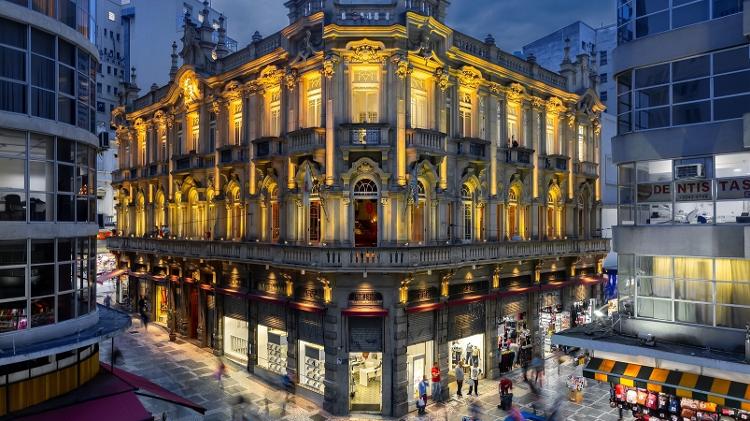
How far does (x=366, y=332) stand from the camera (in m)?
22.5

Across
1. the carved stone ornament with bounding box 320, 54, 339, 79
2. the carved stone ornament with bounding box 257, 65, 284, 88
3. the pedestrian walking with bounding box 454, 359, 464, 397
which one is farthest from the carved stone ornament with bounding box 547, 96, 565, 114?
the pedestrian walking with bounding box 454, 359, 464, 397

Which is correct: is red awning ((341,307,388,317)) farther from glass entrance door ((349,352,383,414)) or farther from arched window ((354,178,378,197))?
arched window ((354,178,378,197))

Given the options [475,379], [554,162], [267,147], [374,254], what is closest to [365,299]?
[374,254]

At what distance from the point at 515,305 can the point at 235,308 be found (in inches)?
643

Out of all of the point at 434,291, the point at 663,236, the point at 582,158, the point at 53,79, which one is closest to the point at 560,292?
the point at 582,158

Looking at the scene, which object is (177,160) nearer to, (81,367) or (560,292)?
(81,367)

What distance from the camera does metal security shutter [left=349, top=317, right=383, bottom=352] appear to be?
22.5 meters

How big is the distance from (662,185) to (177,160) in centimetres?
2924

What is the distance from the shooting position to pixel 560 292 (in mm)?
33281

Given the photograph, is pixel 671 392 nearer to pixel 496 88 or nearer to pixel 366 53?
pixel 366 53

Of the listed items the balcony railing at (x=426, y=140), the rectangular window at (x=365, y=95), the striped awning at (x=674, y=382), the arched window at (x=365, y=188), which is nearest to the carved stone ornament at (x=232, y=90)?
the rectangular window at (x=365, y=95)

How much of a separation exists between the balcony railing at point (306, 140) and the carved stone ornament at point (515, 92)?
12504mm

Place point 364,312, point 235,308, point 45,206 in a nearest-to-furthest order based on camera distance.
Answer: point 45,206 → point 364,312 → point 235,308

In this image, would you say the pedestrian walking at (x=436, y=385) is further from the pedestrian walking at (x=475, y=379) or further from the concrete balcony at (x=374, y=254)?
the concrete balcony at (x=374, y=254)
